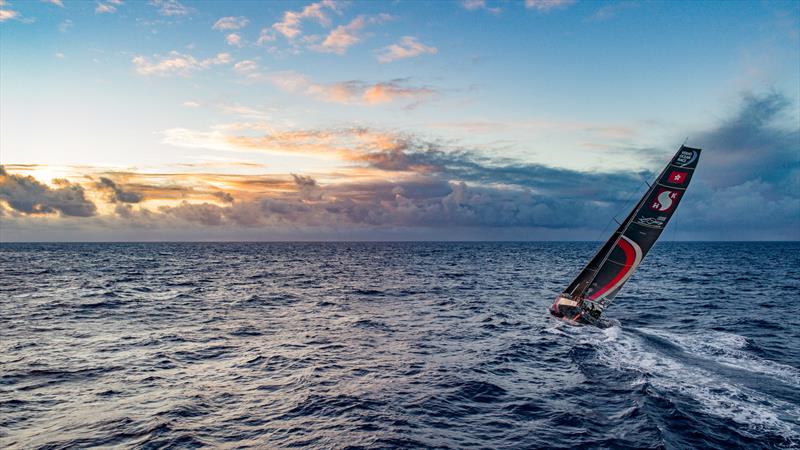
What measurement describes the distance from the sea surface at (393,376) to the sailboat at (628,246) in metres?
1.70

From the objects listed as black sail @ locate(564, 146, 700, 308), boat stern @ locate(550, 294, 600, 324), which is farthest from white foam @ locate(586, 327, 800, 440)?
black sail @ locate(564, 146, 700, 308)

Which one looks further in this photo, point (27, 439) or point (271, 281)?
point (271, 281)

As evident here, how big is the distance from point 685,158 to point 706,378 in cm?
1305

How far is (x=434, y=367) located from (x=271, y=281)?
151 ft

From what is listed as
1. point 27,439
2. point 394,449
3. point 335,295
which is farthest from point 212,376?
point 335,295

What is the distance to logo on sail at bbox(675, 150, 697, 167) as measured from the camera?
25984mm

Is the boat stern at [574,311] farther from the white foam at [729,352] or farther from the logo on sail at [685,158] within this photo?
the logo on sail at [685,158]

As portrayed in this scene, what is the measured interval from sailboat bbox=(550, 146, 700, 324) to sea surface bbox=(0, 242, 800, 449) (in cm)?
170

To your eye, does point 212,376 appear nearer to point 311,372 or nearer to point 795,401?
point 311,372

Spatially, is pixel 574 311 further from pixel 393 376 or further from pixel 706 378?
pixel 393 376

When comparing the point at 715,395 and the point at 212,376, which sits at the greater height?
the point at 715,395

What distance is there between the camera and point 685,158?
85.8ft

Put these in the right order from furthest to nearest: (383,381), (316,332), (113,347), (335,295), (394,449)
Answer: (335,295)
(316,332)
(113,347)
(383,381)
(394,449)

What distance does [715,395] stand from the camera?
17.4 m
